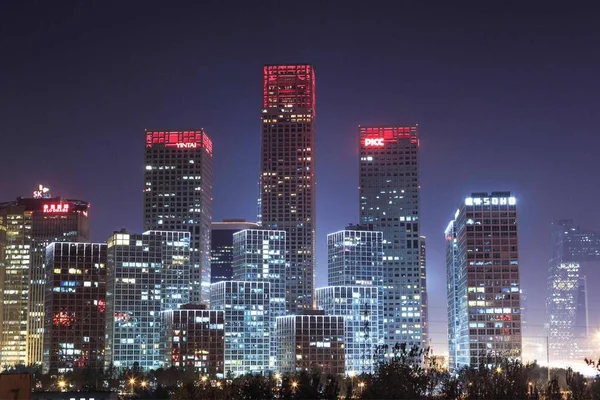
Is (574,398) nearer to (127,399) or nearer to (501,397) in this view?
(501,397)

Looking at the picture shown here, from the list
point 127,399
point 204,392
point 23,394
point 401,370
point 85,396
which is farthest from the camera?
point 127,399

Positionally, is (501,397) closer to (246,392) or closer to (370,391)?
(370,391)

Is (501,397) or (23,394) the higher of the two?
(23,394)

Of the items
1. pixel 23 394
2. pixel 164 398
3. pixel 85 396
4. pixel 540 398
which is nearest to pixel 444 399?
pixel 540 398

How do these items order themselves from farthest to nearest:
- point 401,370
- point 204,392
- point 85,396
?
point 85,396, point 401,370, point 204,392

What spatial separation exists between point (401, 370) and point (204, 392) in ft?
90.9

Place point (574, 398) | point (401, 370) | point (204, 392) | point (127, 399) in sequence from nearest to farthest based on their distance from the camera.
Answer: point (574, 398), point (204, 392), point (401, 370), point (127, 399)

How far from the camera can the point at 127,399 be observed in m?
160

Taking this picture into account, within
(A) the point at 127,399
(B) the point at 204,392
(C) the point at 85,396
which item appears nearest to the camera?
(B) the point at 204,392

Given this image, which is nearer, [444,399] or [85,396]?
[444,399]

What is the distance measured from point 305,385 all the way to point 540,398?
33525mm

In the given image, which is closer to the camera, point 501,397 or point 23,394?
point 23,394

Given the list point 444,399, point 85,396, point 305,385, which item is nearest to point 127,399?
point 85,396

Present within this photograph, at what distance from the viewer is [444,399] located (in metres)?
112
